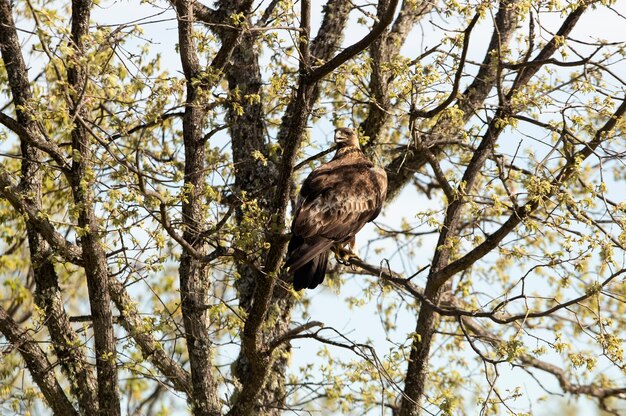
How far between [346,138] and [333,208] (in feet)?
4.44

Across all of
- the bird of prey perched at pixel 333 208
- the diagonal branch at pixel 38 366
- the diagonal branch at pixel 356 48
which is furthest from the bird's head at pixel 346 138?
the diagonal branch at pixel 38 366

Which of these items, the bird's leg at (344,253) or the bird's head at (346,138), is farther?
the bird's head at (346,138)

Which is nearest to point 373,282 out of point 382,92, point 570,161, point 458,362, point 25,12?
point 458,362

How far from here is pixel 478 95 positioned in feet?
35.3

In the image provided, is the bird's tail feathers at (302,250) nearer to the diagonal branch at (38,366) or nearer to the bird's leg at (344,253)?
the bird's leg at (344,253)

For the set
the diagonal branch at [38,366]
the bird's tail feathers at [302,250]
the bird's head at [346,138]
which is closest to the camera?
the bird's tail feathers at [302,250]

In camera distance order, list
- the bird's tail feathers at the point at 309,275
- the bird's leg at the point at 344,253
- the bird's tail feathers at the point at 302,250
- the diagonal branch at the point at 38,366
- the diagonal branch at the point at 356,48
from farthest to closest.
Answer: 1. the bird's leg at the point at 344,253
2. the diagonal branch at the point at 38,366
3. the bird's tail feathers at the point at 309,275
4. the bird's tail feathers at the point at 302,250
5. the diagonal branch at the point at 356,48

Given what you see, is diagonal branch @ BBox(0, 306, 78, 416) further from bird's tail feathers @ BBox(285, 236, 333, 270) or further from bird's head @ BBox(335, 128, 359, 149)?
bird's head @ BBox(335, 128, 359, 149)

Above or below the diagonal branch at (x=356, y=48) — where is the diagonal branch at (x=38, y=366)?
below

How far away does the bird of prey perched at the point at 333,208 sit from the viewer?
7391 mm

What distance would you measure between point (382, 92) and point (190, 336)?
297cm

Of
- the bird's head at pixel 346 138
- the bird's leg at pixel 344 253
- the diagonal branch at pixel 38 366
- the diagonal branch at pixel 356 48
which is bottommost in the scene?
the diagonal branch at pixel 38 366

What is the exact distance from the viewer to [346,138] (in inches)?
359

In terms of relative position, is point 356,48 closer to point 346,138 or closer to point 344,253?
point 344,253
